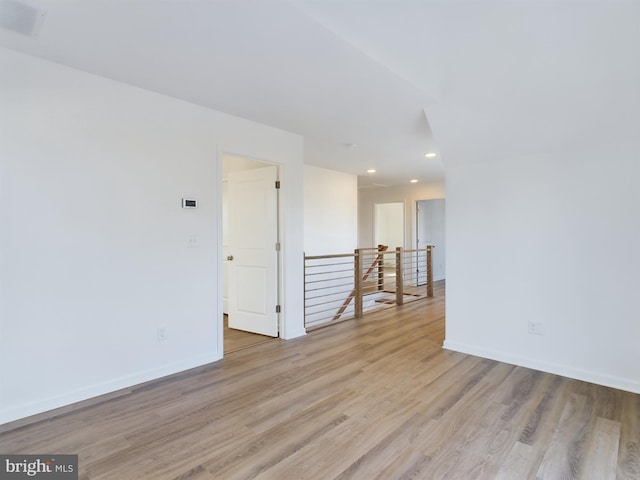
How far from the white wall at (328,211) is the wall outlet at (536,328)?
11.8ft

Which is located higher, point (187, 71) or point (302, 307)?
point (187, 71)

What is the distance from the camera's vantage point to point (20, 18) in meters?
1.88

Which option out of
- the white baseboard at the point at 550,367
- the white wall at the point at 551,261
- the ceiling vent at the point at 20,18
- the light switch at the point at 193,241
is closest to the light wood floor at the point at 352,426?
the white baseboard at the point at 550,367

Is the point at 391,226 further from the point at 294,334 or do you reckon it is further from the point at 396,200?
the point at 294,334

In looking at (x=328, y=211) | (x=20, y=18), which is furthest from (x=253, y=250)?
(x=20, y=18)

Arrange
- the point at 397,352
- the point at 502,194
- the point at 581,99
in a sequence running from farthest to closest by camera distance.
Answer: the point at 397,352, the point at 502,194, the point at 581,99

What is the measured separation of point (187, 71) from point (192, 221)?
1.23m

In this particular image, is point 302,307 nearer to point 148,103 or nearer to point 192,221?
point 192,221

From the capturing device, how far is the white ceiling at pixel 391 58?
75.5 inches

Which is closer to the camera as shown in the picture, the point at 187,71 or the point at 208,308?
the point at 187,71

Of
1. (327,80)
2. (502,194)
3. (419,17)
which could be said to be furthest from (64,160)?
(502,194)

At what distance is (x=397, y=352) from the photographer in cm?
351

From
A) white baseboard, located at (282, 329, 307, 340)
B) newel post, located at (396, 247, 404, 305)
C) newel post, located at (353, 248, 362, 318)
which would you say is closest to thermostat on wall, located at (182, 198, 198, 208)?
white baseboard, located at (282, 329, 307, 340)

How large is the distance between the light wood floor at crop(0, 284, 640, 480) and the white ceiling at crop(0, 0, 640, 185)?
2101 mm
